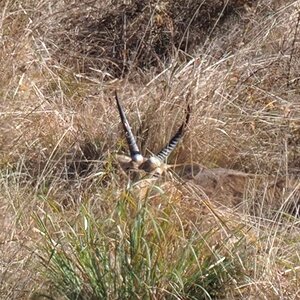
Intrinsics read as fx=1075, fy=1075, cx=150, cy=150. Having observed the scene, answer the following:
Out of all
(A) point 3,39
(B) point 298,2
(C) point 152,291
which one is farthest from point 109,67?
(C) point 152,291

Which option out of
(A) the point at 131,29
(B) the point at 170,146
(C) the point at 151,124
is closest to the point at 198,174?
(B) the point at 170,146

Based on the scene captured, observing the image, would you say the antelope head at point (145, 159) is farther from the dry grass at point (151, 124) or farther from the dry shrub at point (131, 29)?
the dry shrub at point (131, 29)

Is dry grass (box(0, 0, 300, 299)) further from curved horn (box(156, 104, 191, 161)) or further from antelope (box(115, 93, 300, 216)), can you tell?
curved horn (box(156, 104, 191, 161))

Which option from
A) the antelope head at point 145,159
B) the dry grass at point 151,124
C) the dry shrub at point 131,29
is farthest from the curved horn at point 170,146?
the dry shrub at point 131,29

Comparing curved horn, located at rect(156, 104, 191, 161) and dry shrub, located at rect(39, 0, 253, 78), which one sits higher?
curved horn, located at rect(156, 104, 191, 161)

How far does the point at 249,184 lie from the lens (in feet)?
20.7

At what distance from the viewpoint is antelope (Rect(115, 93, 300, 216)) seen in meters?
6.31

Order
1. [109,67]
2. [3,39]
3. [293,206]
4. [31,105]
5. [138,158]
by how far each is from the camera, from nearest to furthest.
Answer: [293,206] → [138,158] → [31,105] → [3,39] → [109,67]

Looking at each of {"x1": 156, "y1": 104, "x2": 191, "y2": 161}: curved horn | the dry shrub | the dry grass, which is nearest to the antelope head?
{"x1": 156, "y1": 104, "x2": 191, "y2": 161}: curved horn

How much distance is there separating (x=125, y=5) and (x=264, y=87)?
191 centimetres

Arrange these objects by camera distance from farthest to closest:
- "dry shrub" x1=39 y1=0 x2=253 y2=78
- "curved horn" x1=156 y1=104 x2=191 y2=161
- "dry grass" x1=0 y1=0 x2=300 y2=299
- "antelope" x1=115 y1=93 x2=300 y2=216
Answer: "dry shrub" x1=39 y1=0 x2=253 y2=78 < "curved horn" x1=156 y1=104 x2=191 y2=161 < "antelope" x1=115 y1=93 x2=300 y2=216 < "dry grass" x1=0 y1=0 x2=300 y2=299

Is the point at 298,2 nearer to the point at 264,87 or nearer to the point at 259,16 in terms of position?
the point at 259,16

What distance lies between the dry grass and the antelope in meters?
0.12

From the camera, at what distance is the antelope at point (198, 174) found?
631 centimetres
